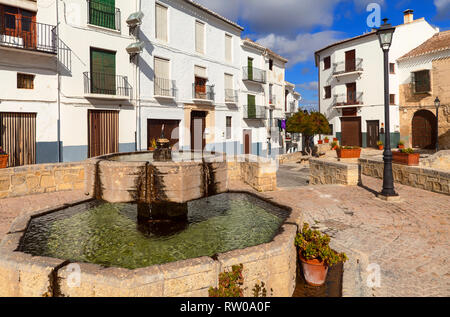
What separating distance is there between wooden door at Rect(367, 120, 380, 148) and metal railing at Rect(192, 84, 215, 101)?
1643 cm

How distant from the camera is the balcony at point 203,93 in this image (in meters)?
20.0

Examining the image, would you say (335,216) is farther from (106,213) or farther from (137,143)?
(137,143)

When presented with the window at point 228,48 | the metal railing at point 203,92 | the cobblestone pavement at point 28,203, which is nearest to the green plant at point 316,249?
the cobblestone pavement at point 28,203

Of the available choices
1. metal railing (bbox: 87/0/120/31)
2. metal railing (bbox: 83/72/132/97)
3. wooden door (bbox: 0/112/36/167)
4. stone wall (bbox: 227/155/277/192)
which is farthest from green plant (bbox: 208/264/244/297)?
metal railing (bbox: 87/0/120/31)

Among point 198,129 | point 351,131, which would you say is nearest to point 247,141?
point 198,129

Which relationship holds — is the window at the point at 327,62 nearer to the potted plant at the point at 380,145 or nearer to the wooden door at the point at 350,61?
the wooden door at the point at 350,61

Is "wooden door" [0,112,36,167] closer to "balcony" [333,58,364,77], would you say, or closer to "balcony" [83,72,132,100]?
"balcony" [83,72,132,100]

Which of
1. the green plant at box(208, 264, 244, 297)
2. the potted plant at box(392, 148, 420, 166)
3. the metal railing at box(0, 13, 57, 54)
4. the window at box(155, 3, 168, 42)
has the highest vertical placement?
the window at box(155, 3, 168, 42)

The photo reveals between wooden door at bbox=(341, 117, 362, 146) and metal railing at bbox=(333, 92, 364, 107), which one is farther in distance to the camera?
wooden door at bbox=(341, 117, 362, 146)

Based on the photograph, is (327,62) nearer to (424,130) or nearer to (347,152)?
(424,130)

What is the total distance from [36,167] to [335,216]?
8.63 metres

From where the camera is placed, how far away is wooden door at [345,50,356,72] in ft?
94.3

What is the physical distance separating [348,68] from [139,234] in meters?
30.1
